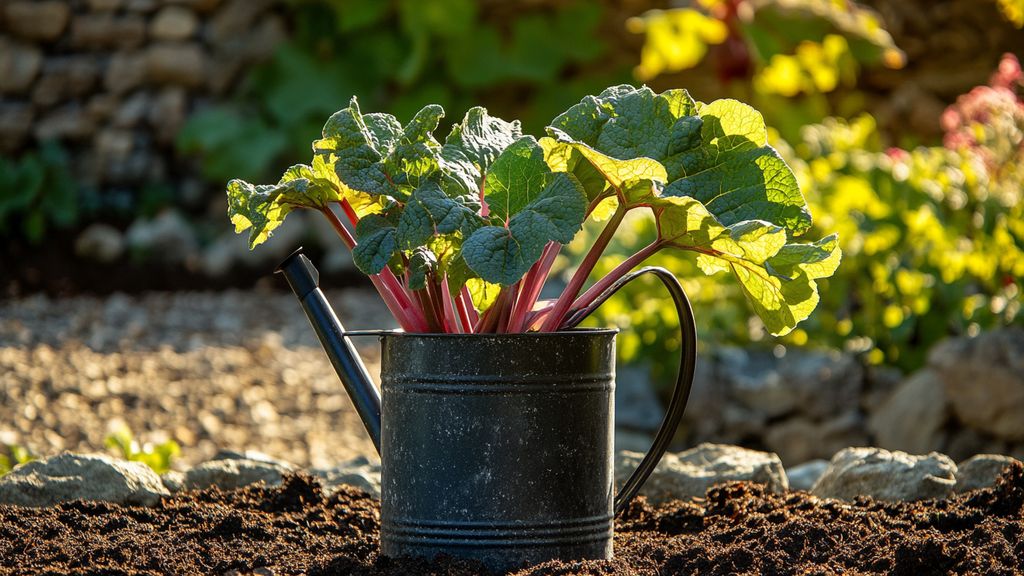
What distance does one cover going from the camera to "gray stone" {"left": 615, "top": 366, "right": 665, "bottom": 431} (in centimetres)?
348

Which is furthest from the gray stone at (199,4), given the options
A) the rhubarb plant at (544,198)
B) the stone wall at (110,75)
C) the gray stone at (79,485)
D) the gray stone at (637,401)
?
the rhubarb plant at (544,198)

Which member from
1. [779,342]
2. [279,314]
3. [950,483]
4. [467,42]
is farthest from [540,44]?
[950,483]

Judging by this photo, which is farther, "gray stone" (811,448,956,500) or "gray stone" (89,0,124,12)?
"gray stone" (89,0,124,12)

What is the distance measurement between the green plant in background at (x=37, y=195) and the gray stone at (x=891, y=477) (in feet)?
17.7

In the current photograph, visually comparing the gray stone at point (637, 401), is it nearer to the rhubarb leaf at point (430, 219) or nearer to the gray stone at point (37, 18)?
the rhubarb leaf at point (430, 219)

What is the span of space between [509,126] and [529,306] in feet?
0.84

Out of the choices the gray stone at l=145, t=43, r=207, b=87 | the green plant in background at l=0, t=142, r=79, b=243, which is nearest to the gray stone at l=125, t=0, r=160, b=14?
the gray stone at l=145, t=43, r=207, b=87

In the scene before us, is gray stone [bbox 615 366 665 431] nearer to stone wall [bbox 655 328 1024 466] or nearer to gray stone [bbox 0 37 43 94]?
stone wall [bbox 655 328 1024 466]

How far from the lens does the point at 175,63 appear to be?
6891 millimetres

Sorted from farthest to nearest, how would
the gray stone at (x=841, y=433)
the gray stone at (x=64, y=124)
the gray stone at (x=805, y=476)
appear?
1. the gray stone at (x=64, y=124)
2. the gray stone at (x=841, y=433)
3. the gray stone at (x=805, y=476)

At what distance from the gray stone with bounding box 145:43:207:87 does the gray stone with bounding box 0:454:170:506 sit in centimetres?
527

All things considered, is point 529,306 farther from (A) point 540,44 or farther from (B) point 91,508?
(A) point 540,44

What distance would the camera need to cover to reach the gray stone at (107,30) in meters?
6.83

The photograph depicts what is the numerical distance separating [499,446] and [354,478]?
0.85 meters
